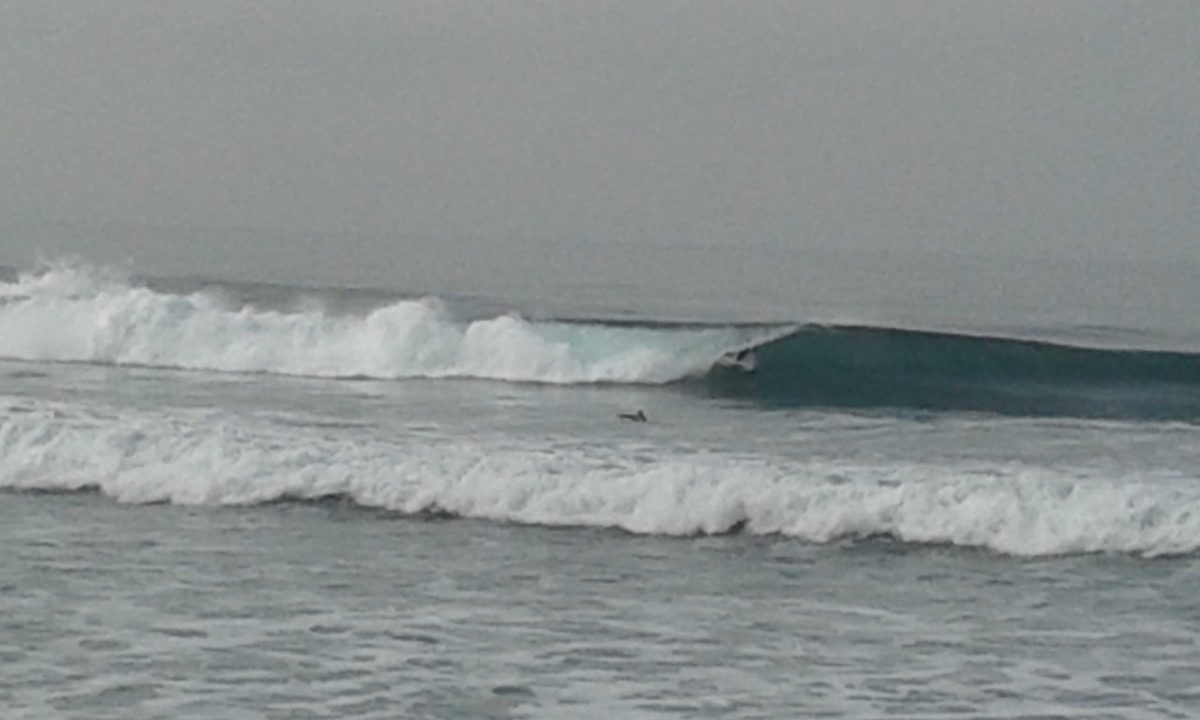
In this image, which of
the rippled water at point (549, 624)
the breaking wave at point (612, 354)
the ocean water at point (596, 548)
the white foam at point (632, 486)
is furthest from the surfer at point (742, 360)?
the rippled water at point (549, 624)

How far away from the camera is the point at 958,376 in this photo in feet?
75.0

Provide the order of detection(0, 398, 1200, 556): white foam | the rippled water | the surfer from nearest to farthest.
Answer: the rippled water, detection(0, 398, 1200, 556): white foam, the surfer

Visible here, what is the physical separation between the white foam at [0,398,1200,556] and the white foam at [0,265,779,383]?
8558 mm

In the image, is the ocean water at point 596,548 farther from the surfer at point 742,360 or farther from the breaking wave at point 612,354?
the surfer at point 742,360

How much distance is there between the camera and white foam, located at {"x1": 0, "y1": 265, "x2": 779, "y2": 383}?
2377 centimetres

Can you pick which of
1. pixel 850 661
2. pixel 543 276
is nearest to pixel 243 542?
pixel 850 661

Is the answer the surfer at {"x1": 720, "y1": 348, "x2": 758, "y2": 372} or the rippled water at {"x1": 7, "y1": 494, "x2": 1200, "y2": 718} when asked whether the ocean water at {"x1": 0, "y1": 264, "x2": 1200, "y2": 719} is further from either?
the surfer at {"x1": 720, "y1": 348, "x2": 758, "y2": 372}

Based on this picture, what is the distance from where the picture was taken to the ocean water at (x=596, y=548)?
827 centimetres

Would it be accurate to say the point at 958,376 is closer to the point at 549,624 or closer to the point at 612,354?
the point at 612,354

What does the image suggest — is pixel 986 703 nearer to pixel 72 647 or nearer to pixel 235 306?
pixel 72 647

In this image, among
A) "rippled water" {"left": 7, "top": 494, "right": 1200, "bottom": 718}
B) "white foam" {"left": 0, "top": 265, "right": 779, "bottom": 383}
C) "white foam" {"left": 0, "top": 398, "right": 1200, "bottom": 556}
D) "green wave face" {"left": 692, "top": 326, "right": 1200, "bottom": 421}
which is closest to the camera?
"rippled water" {"left": 7, "top": 494, "right": 1200, "bottom": 718}

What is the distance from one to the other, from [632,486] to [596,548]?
124 centimetres

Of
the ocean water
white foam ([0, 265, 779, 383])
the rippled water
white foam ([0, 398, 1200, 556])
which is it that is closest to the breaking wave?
white foam ([0, 265, 779, 383])

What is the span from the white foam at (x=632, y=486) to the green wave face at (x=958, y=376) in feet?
19.8
